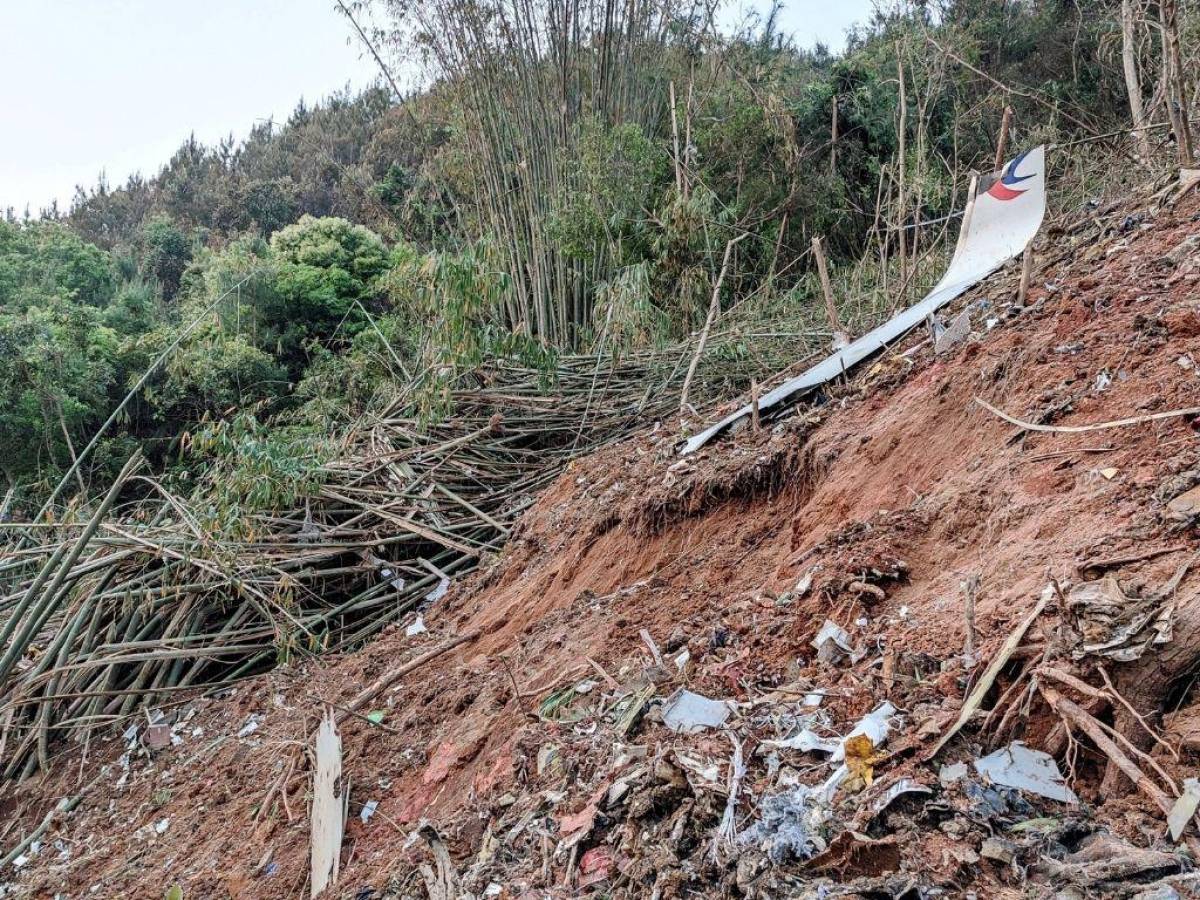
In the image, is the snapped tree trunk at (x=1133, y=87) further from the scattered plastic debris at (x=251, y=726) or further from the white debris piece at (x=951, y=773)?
the scattered plastic debris at (x=251, y=726)

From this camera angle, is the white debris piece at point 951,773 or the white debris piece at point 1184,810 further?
the white debris piece at point 951,773

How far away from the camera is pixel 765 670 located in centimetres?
177

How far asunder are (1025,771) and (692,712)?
61 centimetres

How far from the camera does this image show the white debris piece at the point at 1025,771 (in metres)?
1.20

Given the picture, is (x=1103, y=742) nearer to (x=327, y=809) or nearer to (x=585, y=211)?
(x=327, y=809)

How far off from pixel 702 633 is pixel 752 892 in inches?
35.8

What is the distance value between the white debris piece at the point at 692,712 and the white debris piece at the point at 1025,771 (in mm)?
491

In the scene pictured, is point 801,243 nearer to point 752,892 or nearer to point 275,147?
point 752,892

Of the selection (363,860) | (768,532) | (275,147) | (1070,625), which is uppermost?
(275,147)

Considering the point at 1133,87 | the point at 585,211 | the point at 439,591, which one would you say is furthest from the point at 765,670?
the point at 585,211

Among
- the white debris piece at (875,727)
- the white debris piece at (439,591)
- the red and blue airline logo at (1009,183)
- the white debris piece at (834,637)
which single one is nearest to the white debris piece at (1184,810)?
the white debris piece at (875,727)

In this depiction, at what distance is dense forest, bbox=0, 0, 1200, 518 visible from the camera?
5009mm

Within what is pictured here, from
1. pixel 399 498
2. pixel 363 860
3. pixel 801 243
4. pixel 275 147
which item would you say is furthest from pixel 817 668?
pixel 275 147

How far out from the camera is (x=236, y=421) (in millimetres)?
4230
